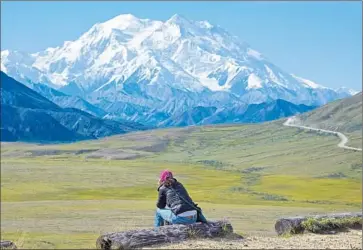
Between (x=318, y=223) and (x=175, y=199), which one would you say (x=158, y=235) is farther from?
(x=318, y=223)

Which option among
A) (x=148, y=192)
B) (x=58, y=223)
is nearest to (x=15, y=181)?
(x=148, y=192)

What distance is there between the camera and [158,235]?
19.2 m

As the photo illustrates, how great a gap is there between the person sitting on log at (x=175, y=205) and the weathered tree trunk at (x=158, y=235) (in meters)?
0.49

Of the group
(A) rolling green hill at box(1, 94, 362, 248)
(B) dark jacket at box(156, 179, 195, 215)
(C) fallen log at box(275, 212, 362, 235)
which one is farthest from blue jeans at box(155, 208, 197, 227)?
(A) rolling green hill at box(1, 94, 362, 248)

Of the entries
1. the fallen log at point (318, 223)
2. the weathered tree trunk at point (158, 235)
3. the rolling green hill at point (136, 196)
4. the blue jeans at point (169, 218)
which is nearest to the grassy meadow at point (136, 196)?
the rolling green hill at point (136, 196)

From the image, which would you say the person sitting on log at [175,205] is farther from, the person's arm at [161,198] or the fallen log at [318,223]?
the fallen log at [318,223]

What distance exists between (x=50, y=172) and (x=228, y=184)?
55111 millimetres

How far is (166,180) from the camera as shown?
2109 centimetres

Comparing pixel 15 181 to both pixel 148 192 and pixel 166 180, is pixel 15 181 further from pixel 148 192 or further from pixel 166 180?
pixel 166 180

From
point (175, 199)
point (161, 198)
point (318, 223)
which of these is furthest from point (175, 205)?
point (318, 223)

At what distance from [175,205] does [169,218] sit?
0.54 meters

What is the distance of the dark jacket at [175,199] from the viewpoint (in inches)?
819

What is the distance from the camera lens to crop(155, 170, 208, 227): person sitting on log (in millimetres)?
20703

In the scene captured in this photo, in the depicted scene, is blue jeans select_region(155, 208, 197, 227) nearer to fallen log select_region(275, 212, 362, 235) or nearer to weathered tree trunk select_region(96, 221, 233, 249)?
weathered tree trunk select_region(96, 221, 233, 249)
